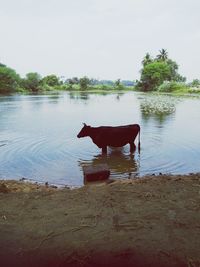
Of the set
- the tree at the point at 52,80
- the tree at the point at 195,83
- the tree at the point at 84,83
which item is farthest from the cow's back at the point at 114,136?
the tree at the point at 52,80

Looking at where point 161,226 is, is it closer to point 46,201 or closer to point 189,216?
point 189,216

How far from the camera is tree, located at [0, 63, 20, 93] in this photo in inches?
3379

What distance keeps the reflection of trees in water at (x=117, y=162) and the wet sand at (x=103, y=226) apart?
341 centimetres

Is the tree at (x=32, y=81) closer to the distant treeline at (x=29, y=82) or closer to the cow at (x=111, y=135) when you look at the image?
the distant treeline at (x=29, y=82)

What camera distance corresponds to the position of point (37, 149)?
14023 millimetres

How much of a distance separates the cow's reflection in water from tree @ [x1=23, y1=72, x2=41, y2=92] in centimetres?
9022

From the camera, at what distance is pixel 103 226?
17.7 feet

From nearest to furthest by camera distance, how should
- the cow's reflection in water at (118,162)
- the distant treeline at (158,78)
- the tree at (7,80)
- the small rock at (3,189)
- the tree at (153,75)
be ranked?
1. the small rock at (3,189)
2. the cow's reflection in water at (118,162)
3. the tree at (7,80)
4. the distant treeline at (158,78)
5. the tree at (153,75)

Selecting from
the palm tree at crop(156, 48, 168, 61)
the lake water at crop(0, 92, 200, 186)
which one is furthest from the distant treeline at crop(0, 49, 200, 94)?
the lake water at crop(0, 92, 200, 186)

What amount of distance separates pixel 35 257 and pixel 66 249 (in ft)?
1.44

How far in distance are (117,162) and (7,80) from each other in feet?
264

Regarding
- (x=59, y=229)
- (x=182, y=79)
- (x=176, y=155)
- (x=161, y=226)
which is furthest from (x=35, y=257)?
(x=182, y=79)

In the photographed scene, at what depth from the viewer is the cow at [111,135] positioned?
13461 millimetres

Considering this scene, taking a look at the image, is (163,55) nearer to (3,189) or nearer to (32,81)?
(32,81)
